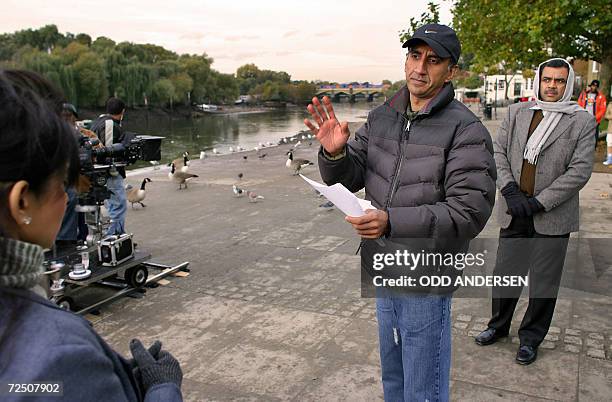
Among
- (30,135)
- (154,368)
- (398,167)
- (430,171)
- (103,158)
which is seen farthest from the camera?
(103,158)

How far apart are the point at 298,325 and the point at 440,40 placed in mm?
2927

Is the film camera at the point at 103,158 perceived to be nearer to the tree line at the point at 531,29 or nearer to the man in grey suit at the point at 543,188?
the man in grey suit at the point at 543,188

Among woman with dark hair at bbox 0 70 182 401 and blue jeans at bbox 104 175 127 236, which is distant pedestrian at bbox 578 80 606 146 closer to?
blue jeans at bbox 104 175 127 236

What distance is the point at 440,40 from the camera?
8.45ft

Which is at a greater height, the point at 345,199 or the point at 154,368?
the point at 345,199

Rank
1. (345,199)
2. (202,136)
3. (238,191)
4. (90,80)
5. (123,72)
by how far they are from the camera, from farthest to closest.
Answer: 1. (123,72)
2. (90,80)
3. (202,136)
4. (238,191)
5. (345,199)

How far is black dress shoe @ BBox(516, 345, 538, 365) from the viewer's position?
12.5 ft

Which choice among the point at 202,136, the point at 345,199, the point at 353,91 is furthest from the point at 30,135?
the point at 353,91

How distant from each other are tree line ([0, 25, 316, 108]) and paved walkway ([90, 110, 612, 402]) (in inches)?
1442

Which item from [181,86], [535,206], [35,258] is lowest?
[535,206]

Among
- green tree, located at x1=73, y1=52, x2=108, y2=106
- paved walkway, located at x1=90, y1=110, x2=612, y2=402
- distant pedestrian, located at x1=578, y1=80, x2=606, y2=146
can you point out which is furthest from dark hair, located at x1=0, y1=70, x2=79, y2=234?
green tree, located at x1=73, y1=52, x2=108, y2=106

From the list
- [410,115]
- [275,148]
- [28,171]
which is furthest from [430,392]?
[275,148]

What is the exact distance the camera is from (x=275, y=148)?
20.4 meters

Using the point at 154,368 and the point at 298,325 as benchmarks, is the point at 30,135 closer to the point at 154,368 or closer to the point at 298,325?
the point at 154,368
